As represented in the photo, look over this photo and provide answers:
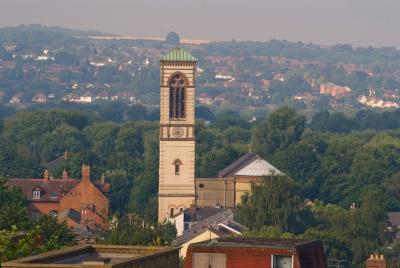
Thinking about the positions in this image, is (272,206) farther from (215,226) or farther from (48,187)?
(48,187)

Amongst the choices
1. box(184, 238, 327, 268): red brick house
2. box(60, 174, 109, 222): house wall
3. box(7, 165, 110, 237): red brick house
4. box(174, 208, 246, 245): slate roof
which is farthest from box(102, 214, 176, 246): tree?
box(60, 174, 109, 222): house wall

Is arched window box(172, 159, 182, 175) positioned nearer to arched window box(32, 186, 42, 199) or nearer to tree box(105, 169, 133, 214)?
arched window box(32, 186, 42, 199)

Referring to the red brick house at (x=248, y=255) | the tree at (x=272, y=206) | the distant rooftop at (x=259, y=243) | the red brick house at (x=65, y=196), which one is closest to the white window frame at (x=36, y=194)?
the red brick house at (x=65, y=196)

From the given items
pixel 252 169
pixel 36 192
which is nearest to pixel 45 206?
pixel 36 192

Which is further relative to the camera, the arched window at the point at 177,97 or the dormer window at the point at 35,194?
the dormer window at the point at 35,194

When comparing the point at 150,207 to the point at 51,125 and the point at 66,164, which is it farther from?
the point at 51,125

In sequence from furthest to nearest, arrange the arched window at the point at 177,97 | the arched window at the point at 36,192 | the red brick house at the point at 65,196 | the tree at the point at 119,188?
the tree at the point at 119,188 < the arched window at the point at 36,192 < the red brick house at the point at 65,196 < the arched window at the point at 177,97

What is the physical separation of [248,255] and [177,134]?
5602cm

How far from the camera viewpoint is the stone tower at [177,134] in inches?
3312

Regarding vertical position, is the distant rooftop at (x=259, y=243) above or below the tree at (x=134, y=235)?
below

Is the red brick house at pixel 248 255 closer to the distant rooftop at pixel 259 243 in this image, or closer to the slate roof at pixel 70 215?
the distant rooftop at pixel 259 243

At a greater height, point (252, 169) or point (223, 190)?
point (252, 169)

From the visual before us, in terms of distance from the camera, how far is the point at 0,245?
100ft

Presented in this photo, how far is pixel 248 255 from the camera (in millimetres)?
29594
